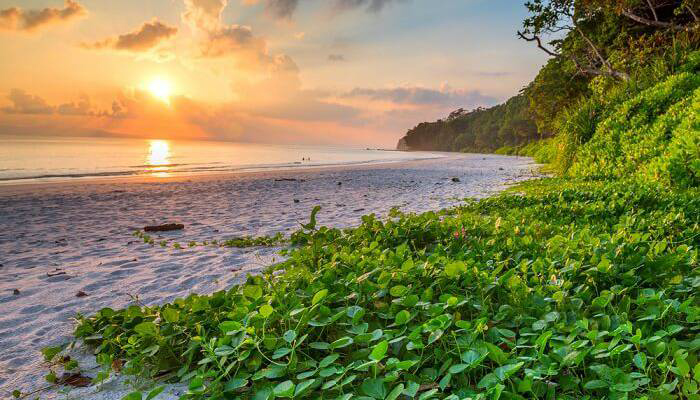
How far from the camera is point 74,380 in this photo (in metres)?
2.28

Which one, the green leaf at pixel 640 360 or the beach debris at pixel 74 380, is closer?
the green leaf at pixel 640 360

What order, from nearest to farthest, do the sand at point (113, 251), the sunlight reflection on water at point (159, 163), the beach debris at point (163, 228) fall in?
the sand at point (113, 251) → the beach debris at point (163, 228) → the sunlight reflection on water at point (159, 163)

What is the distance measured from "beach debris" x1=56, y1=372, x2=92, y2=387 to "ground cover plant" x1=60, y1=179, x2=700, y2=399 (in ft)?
0.49

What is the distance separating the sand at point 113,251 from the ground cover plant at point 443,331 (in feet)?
1.19

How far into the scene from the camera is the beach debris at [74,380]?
2.25 metres

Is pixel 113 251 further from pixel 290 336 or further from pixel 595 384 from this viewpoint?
pixel 595 384

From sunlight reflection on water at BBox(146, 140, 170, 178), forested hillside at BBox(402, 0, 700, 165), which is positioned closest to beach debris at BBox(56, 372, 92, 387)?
forested hillside at BBox(402, 0, 700, 165)

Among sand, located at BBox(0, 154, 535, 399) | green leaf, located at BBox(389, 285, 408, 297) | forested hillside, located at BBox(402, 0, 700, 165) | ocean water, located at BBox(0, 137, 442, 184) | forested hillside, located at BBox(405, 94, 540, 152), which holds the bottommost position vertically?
sand, located at BBox(0, 154, 535, 399)

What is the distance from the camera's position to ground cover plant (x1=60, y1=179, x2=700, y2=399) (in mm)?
1760

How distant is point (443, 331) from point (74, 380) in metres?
2.19

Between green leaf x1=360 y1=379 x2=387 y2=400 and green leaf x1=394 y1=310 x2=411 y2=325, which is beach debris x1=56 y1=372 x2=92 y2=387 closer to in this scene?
green leaf x1=360 y1=379 x2=387 y2=400

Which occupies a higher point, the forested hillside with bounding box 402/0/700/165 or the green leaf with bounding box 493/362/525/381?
the forested hillside with bounding box 402/0/700/165

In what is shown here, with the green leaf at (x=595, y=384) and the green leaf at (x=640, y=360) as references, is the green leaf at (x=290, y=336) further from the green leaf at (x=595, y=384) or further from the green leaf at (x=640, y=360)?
the green leaf at (x=640, y=360)

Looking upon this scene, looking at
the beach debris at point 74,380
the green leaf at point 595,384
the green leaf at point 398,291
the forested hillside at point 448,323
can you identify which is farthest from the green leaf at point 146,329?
the green leaf at point 595,384
